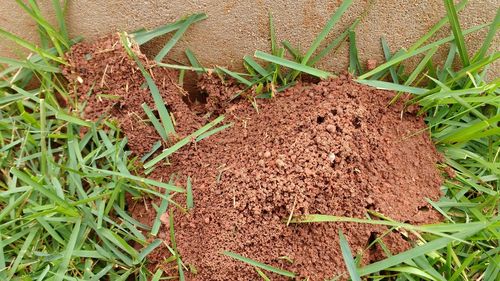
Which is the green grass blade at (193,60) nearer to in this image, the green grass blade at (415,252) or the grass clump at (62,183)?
the grass clump at (62,183)

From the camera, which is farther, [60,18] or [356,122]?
[60,18]

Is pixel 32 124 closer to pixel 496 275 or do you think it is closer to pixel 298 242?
pixel 298 242

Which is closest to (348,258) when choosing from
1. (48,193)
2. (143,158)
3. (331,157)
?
(331,157)

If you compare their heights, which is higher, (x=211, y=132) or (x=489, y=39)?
(x=489, y=39)

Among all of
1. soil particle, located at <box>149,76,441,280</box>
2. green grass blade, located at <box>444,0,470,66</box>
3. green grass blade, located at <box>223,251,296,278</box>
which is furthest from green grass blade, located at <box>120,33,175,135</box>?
green grass blade, located at <box>444,0,470,66</box>

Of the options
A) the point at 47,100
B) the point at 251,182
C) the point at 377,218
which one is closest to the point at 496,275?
the point at 377,218

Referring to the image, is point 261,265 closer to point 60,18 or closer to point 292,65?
point 292,65

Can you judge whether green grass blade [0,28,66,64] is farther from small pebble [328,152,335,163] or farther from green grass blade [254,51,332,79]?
small pebble [328,152,335,163]

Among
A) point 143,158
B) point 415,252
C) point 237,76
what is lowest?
point 415,252
